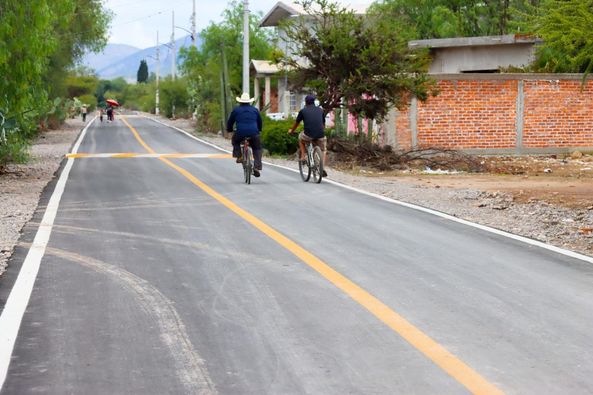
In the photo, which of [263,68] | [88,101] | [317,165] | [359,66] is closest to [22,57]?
[317,165]

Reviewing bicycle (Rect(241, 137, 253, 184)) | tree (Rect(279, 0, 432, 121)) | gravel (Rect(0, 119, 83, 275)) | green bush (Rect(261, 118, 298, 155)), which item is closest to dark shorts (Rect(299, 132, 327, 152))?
bicycle (Rect(241, 137, 253, 184))

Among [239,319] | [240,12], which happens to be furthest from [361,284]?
[240,12]

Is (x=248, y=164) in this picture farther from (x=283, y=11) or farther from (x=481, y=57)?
(x=283, y=11)

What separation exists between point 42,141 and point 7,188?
24.8 metres

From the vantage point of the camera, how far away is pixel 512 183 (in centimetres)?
Result: 2070

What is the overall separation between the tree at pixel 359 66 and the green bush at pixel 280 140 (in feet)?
11.5

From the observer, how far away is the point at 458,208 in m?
15.2

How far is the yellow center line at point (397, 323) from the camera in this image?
5512 mm

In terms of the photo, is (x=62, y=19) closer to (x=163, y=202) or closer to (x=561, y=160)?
(x=163, y=202)

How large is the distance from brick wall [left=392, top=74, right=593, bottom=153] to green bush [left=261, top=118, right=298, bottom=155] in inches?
136

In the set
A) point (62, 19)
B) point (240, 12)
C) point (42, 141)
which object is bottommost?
point (42, 141)

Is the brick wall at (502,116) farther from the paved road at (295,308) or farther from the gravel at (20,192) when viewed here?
the paved road at (295,308)

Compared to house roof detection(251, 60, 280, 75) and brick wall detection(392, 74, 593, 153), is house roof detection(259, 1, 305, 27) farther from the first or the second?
brick wall detection(392, 74, 593, 153)

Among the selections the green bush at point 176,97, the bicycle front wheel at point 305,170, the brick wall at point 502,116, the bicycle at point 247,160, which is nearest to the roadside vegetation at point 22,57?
the bicycle at point 247,160
